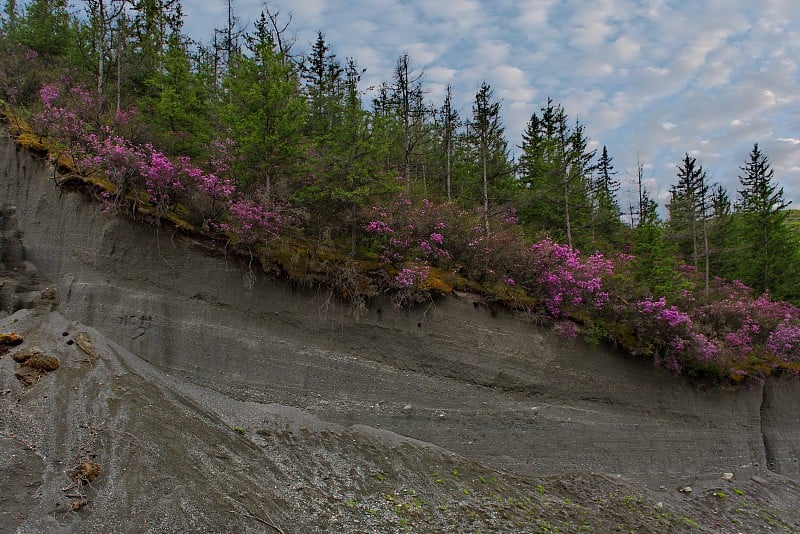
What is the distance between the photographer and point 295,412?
9.52 meters

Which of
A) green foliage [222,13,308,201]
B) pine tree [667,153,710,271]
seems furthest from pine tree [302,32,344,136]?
pine tree [667,153,710,271]

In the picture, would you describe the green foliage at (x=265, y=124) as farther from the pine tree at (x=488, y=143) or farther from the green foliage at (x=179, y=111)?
the pine tree at (x=488, y=143)

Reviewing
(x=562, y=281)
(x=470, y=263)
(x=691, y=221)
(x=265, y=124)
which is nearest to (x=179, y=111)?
(x=265, y=124)

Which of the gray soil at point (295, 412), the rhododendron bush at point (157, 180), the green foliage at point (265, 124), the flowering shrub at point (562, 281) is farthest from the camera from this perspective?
the flowering shrub at point (562, 281)

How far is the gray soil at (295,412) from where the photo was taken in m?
6.66

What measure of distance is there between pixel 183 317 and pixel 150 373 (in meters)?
1.35

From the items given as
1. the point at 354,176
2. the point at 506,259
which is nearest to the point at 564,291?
the point at 506,259

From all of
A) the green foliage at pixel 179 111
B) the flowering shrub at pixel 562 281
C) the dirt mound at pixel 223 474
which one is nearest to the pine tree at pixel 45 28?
the green foliage at pixel 179 111

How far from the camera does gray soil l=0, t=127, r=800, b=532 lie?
21.9 ft

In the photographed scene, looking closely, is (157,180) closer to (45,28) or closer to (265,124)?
(265,124)

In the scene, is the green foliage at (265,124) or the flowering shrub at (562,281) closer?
the green foliage at (265,124)

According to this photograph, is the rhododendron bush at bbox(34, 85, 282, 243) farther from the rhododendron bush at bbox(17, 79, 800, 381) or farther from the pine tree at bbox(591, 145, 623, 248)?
the pine tree at bbox(591, 145, 623, 248)

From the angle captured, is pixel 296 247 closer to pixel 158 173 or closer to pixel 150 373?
pixel 158 173

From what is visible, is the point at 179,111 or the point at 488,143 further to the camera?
the point at 488,143
